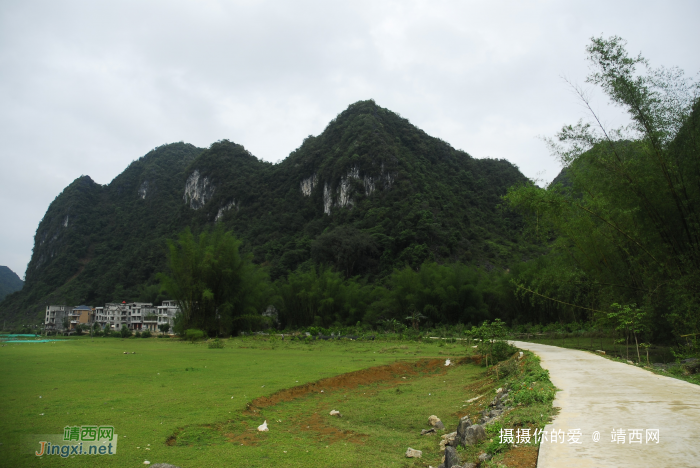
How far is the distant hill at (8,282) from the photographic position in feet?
318

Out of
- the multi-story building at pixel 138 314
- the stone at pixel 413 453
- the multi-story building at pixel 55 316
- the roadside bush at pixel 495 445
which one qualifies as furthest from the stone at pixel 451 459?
the multi-story building at pixel 55 316

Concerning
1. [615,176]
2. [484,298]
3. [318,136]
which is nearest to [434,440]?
[615,176]

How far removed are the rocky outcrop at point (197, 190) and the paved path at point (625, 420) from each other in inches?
2956

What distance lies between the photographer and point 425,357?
1316 cm

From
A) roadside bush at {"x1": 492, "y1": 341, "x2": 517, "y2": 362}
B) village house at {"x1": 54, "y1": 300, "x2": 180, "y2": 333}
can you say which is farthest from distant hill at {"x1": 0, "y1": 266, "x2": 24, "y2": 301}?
roadside bush at {"x1": 492, "y1": 341, "x2": 517, "y2": 362}

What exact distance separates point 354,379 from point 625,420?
654 centimetres

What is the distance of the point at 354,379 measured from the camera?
30.2 ft

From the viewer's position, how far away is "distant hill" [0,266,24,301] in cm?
9704

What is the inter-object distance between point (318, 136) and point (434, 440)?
74.7 m

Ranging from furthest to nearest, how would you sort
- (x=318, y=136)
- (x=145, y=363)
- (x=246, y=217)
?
(x=318, y=136)
(x=246, y=217)
(x=145, y=363)

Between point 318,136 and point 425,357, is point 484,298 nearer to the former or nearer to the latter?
point 425,357

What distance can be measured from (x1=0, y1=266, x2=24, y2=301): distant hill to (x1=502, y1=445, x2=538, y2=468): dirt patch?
121m

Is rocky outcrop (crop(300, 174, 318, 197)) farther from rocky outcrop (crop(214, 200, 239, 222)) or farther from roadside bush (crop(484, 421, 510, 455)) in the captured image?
roadside bush (crop(484, 421, 510, 455))

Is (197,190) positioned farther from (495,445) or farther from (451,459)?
(495,445)
